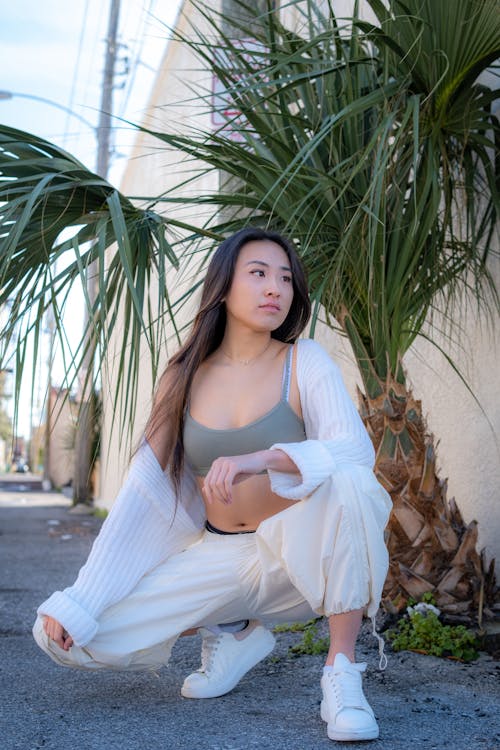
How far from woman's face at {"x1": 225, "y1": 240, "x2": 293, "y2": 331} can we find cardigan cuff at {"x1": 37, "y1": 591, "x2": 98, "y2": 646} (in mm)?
895

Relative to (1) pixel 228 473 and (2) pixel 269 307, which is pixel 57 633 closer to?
(1) pixel 228 473

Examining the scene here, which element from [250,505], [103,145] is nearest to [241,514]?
[250,505]

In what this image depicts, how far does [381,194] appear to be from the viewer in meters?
3.19

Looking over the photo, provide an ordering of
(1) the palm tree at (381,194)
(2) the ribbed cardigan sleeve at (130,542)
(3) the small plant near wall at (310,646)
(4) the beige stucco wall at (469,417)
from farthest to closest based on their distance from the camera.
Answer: (4) the beige stucco wall at (469,417)
(3) the small plant near wall at (310,646)
(1) the palm tree at (381,194)
(2) the ribbed cardigan sleeve at (130,542)

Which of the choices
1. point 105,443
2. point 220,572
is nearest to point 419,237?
point 220,572

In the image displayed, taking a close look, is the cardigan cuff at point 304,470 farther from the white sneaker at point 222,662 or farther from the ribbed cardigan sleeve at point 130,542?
the white sneaker at point 222,662

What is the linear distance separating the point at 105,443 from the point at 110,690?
1153 centimetres

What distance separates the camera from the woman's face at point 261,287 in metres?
2.62

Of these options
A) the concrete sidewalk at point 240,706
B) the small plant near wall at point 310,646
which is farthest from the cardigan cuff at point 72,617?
the small plant near wall at point 310,646

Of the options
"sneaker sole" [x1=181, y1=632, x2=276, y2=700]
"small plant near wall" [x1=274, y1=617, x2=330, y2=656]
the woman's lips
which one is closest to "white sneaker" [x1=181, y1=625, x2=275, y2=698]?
"sneaker sole" [x1=181, y1=632, x2=276, y2=700]

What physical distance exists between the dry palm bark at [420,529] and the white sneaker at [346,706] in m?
1.14

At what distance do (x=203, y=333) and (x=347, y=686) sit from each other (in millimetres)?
1076

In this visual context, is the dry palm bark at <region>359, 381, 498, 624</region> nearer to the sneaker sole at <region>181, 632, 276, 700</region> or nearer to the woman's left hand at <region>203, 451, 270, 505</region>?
the sneaker sole at <region>181, 632, 276, 700</region>

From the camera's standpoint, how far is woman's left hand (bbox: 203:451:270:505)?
2166 millimetres
